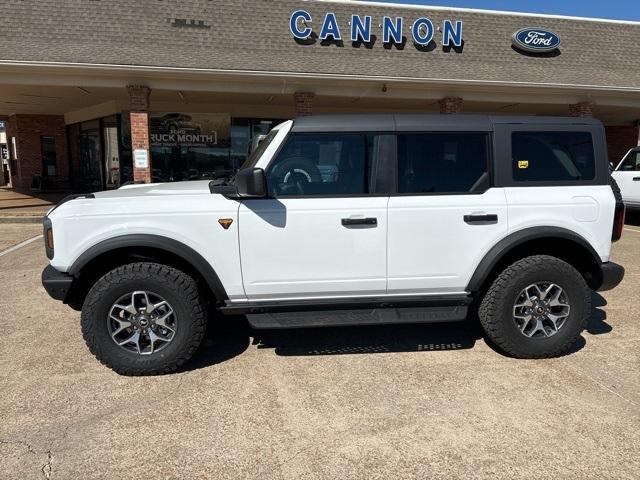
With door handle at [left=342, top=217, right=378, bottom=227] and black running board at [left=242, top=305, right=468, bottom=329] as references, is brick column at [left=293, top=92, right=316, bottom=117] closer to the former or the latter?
door handle at [left=342, top=217, right=378, bottom=227]

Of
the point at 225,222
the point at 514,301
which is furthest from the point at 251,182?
the point at 514,301

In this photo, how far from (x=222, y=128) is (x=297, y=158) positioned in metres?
13.7

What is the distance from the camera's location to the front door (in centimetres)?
359

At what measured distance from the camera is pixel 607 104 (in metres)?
14.2

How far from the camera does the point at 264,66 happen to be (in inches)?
441

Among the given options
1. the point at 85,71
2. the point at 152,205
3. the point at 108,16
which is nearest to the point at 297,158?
the point at 152,205

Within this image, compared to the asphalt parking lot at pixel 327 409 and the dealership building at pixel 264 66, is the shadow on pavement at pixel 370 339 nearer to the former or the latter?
the asphalt parking lot at pixel 327 409

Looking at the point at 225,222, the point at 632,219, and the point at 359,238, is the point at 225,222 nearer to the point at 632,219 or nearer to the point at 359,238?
the point at 359,238

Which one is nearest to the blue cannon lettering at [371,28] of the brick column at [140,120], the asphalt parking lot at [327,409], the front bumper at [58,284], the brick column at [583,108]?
the brick column at [583,108]

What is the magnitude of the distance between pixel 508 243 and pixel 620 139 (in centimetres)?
2079

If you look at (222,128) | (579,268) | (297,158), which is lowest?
(579,268)

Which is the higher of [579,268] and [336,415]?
[579,268]

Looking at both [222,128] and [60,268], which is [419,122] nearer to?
[60,268]

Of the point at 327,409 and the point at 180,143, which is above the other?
the point at 180,143
